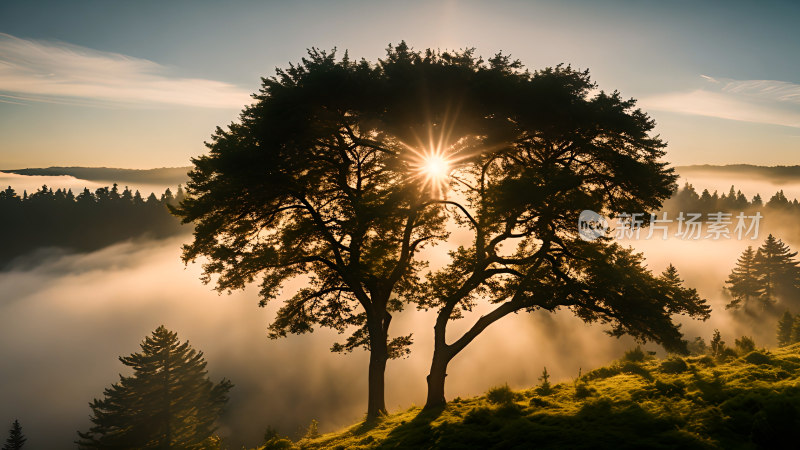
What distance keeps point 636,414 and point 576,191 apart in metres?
6.00

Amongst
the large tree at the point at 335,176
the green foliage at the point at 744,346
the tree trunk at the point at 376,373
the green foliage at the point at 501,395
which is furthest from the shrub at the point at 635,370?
the tree trunk at the point at 376,373

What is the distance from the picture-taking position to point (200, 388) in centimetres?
6241

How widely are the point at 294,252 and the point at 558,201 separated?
33.4 feet

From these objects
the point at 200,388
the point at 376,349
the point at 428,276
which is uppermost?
the point at 428,276

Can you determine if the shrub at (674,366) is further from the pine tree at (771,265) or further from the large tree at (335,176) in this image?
the pine tree at (771,265)

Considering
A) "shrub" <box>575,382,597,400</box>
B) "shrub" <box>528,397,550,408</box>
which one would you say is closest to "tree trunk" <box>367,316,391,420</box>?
"shrub" <box>528,397,550,408</box>

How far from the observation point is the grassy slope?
897cm

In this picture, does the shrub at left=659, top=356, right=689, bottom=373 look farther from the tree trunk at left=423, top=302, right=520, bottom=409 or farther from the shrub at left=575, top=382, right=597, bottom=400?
the tree trunk at left=423, top=302, right=520, bottom=409

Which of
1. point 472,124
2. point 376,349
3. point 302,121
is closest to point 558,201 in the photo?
point 472,124

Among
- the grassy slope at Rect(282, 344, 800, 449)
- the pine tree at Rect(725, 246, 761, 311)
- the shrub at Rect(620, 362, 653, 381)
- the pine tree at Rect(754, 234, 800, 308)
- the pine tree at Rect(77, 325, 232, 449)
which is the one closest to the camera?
the grassy slope at Rect(282, 344, 800, 449)

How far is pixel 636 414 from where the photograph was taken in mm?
10594

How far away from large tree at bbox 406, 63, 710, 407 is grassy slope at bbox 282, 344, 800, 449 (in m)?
1.77

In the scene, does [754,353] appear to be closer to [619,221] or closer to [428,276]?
[619,221]

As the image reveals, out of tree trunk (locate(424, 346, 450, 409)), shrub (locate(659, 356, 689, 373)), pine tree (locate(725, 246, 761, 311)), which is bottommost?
pine tree (locate(725, 246, 761, 311))
